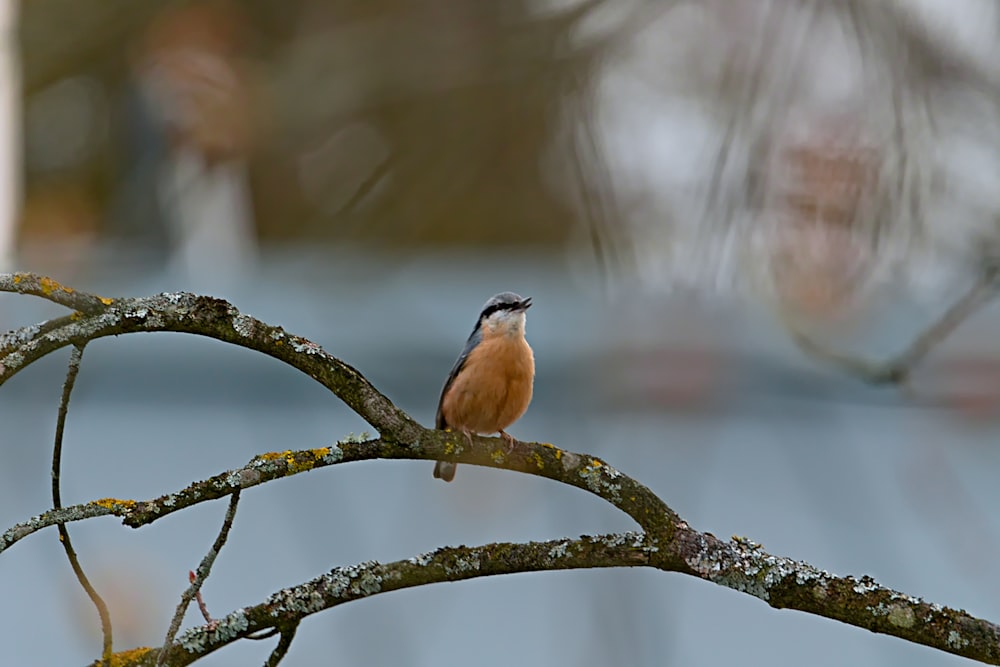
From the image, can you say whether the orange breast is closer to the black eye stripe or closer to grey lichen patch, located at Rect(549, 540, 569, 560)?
A: the black eye stripe

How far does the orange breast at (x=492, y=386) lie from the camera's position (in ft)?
12.0

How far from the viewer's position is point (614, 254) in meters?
2.73

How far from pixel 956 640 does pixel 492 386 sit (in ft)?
6.55

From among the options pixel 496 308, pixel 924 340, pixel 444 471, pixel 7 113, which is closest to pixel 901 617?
pixel 924 340

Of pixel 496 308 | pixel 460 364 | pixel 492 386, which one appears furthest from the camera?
pixel 496 308

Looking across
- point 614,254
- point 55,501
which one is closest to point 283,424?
point 614,254

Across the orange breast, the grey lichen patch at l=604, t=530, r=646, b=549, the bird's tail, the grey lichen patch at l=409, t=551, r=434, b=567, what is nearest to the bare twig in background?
the orange breast

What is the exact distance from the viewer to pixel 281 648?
1.75 meters

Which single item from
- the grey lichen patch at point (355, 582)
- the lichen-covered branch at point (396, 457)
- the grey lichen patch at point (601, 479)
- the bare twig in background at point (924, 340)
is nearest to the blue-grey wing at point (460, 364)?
the bare twig in background at point (924, 340)

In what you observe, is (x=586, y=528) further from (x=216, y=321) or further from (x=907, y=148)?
(x=216, y=321)

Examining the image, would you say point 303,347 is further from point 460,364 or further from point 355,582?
point 460,364

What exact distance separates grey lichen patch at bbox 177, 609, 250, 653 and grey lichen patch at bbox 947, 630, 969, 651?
3.43ft

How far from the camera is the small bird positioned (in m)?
3.65

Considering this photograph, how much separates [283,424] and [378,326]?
825 millimetres
